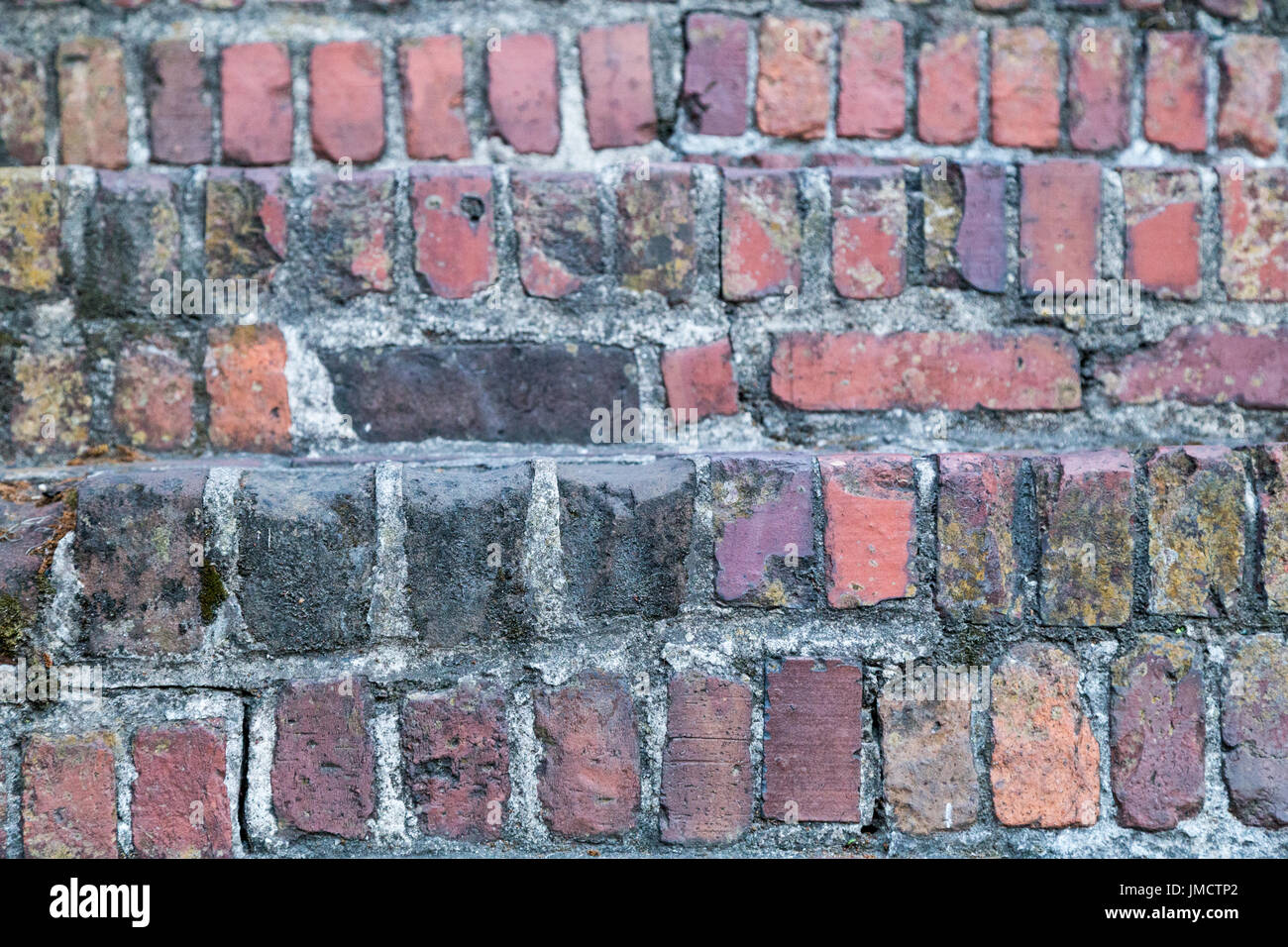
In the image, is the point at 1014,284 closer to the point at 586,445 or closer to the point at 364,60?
the point at 586,445

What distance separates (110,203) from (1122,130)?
3.42 ft

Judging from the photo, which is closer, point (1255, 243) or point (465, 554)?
point (465, 554)

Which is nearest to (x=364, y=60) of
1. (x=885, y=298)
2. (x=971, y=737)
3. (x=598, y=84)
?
(x=598, y=84)

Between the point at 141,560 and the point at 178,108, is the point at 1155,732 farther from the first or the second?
the point at 178,108

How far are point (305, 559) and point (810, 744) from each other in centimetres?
48

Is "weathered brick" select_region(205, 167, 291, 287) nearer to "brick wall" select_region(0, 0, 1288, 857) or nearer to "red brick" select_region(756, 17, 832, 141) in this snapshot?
"brick wall" select_region(0, 0, 1288, 857)

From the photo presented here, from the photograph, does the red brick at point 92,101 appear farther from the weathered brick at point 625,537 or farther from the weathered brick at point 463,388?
the weathered brick at point 625,537

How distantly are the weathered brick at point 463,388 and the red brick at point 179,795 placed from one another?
33 cm

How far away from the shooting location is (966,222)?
1056mm

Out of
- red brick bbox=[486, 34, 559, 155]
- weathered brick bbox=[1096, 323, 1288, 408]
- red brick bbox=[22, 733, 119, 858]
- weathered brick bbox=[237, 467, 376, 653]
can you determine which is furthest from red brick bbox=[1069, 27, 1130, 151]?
red brick bbox=[22, 733, 119, 858]

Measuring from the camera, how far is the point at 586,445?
1047mm

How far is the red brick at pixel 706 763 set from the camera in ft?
3.10

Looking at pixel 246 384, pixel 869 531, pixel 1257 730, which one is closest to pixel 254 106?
pixel 246 384

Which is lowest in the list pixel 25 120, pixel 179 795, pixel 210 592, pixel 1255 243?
pixel 179 795
